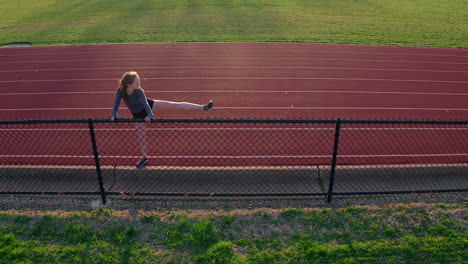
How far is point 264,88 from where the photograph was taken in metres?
11.6

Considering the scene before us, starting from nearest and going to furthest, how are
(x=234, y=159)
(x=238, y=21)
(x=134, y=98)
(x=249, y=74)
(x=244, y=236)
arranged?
(x=244, y=236), (x=134, y=98), (x=234, y=159), (x=249, y=74), (x=238, y=21)

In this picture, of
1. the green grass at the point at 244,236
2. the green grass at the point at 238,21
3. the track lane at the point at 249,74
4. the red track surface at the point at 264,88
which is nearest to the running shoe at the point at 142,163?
the red track surface at the point at 264,88

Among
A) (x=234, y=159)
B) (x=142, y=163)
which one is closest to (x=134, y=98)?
(x=142, y=163)

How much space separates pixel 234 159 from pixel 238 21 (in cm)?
1448

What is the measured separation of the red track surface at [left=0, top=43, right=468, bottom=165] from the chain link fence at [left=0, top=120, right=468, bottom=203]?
0.05 meters

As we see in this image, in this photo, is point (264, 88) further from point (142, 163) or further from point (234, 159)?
point (142, 163)

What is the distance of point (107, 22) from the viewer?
2044cm

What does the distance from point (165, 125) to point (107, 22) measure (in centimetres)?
1403

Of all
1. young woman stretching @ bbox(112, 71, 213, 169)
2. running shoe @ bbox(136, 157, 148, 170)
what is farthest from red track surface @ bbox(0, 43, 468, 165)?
young woman stretching @ bbox(112, 71, 213, 169)

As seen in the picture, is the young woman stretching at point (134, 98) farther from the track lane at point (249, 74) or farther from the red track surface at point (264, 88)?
the track lane at point (249, 74)

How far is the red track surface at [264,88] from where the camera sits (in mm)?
8047

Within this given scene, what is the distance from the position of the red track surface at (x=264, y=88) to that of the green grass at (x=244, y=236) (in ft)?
7.35

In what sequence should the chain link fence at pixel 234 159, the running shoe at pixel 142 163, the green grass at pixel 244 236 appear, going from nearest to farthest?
the green grass at pixel 244 236
the chain link fence at pixel 234 159
the running shoe at pixel 142 163

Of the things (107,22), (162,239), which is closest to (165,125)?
(162,239)
